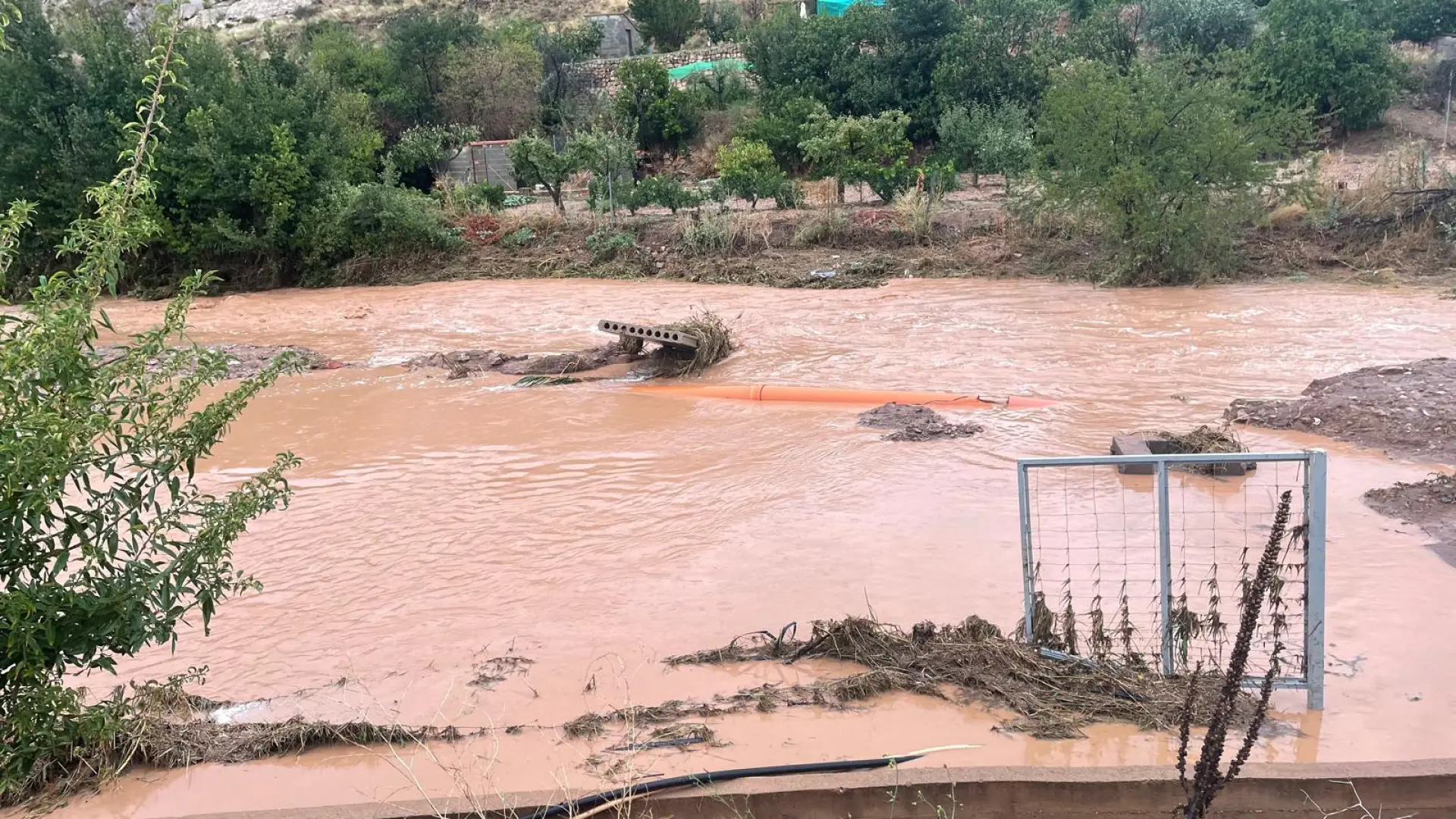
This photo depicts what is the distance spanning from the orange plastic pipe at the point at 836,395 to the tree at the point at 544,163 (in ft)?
42.8

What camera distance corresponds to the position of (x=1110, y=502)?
817 cm

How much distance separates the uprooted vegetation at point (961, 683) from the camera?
15.5 ft

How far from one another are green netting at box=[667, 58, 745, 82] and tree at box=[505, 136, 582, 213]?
36.0 ft

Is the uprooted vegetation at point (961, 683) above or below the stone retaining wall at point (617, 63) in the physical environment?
below

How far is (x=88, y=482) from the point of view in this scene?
3.23 m

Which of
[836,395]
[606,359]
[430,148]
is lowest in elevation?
[836,395]

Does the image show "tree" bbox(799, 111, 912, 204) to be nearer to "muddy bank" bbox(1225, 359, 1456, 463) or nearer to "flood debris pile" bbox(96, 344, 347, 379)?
"flood debris pile" bbox(96, 344, 347, 379)

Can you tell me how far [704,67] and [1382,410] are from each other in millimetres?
31408

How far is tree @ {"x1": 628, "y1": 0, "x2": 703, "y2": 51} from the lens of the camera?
4603cm

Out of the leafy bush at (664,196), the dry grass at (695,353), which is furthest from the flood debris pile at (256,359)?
the leafy bush at (664,196)

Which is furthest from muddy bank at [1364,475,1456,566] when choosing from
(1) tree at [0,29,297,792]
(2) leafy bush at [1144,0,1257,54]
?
(2) leafy bush at [1144,0,1257,54]

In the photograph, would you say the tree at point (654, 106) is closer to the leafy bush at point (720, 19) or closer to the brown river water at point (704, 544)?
the leafy bush at point (720, 19)

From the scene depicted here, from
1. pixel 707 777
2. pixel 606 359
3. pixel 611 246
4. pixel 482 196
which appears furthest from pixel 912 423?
pixel 482 196

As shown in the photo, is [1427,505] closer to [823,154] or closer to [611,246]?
[611,246]
